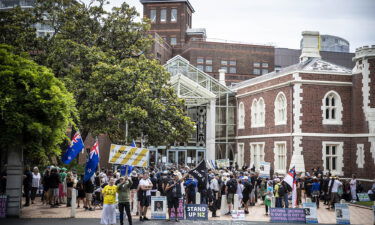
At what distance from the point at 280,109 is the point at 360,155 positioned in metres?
6.40

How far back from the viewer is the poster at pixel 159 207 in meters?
17.0

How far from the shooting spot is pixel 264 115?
3391cm

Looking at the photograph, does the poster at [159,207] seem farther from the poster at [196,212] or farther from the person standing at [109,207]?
the person standing at [109,207]

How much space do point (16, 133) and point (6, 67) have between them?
2418mm

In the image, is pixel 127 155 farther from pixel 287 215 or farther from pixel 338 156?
pixel 338 156

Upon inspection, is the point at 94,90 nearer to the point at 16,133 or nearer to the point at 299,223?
the point at 16,133

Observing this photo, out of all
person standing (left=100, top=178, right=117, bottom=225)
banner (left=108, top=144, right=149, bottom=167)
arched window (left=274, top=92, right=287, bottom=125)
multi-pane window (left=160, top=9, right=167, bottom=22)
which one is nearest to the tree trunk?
banner (left=108, top=144, right=149, bottom=167)

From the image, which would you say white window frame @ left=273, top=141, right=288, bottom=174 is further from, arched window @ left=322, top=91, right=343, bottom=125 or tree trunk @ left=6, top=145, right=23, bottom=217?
tree trunk @ left=6, top=145, right=23, bottom=217

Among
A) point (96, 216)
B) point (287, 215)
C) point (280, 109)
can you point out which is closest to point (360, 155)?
point (280, 109)

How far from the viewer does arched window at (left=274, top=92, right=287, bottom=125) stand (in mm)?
31094

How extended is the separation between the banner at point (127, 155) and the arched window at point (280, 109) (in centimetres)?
1623

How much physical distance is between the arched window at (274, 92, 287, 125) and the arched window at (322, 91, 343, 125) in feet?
9.26

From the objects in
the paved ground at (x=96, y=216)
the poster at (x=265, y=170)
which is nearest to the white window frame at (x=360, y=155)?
the poster at (x=265, y=170)

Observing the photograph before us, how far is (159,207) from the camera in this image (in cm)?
1712
